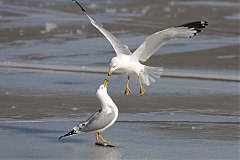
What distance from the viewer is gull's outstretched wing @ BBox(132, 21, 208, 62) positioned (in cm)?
Result: 877

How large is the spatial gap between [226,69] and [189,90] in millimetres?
1718

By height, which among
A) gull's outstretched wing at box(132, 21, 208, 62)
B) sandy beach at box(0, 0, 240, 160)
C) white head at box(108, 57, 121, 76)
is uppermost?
gull's outstretched wing at box(132, 21, 208, 62)

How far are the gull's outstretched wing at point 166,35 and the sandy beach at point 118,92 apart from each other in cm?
42

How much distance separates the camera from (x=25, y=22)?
60.8 feet

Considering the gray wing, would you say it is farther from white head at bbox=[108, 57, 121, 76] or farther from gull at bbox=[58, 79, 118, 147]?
white head at bbox=[108, 57, 121, 76]

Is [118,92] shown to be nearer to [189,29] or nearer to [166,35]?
[166,35]

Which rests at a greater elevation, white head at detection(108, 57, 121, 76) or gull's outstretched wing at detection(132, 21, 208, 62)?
gull's outstretched wing at detection(132, 21, 208, 62)

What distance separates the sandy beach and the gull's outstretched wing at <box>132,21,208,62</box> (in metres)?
0.42

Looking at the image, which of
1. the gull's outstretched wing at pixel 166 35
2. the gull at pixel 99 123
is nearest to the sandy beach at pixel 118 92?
the gull at pixel 99 123

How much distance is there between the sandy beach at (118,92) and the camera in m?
7.30

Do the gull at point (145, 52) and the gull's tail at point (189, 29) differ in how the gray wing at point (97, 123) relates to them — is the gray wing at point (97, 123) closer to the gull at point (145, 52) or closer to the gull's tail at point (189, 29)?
the gull at point (145, 52)

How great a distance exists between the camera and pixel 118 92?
10.4 m

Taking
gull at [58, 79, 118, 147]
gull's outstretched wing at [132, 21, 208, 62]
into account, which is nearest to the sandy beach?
gull at [58, 79, 118, 147]

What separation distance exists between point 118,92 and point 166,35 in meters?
1.51
